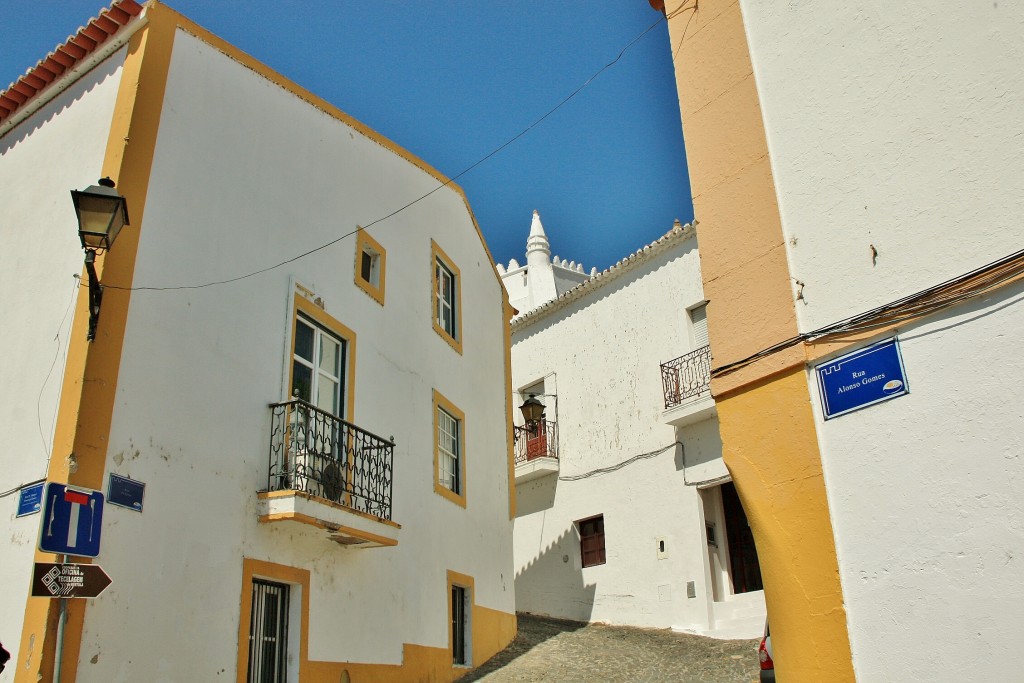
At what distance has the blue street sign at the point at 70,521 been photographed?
5895mm

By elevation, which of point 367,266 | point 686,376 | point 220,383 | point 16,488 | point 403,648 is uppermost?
point 367,266

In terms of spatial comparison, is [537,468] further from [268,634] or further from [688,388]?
[268,634]

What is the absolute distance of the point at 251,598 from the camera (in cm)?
866

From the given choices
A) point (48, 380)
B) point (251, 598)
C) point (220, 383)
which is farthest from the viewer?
point (220, 383)

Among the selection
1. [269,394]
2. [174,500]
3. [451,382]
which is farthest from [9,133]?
[451,382]

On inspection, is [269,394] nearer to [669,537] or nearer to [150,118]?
[150,118]

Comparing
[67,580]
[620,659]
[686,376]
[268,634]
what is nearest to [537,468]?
[686,376]

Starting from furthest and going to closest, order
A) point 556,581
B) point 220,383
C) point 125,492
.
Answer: point 556,581 → point 220,383 → point 125,492

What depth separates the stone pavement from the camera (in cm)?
1141

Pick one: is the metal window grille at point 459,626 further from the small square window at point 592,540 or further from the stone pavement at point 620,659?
the small square window at point 592,540

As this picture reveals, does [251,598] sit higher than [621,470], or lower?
lower

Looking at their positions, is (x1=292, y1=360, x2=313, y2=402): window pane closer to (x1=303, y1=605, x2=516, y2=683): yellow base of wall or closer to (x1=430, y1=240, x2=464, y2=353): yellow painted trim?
(x1=303, y1=605, x2=516, y2=683): yellow base of wall

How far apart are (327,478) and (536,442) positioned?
358 inches

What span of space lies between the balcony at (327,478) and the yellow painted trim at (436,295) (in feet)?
10.8
